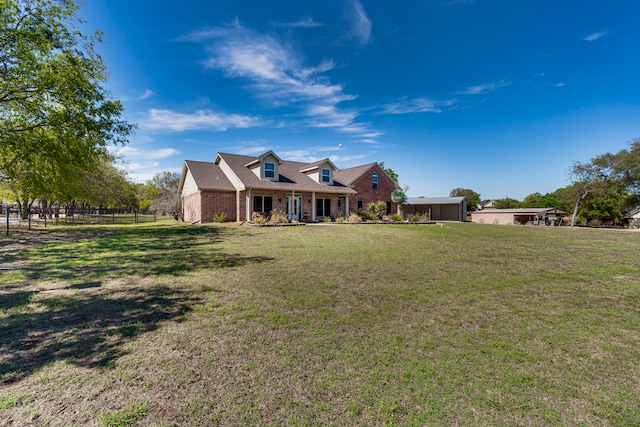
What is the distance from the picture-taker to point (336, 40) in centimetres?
1526

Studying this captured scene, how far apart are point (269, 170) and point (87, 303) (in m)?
18.3

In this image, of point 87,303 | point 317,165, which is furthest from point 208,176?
point 87,303

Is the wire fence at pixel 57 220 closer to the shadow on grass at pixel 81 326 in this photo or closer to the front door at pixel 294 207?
the front door at pixel 294 207

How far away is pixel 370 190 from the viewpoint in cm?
2853

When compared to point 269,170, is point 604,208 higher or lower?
lower

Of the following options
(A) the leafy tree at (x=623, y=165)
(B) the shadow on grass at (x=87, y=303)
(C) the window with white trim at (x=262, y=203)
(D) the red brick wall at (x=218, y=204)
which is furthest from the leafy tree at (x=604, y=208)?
(B) the shadow on grass at (x=87, y=303)

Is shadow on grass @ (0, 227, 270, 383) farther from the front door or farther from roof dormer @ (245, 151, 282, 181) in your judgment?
roof dormer @ (245, 151, 282, 181)

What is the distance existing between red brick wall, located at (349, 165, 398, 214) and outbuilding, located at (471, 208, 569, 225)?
19704 millimetres


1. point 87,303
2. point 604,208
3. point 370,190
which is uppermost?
point 370,190

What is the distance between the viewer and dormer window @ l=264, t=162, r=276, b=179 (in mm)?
21972

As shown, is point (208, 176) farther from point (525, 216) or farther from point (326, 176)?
point (525, 216)

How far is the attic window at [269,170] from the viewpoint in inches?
865

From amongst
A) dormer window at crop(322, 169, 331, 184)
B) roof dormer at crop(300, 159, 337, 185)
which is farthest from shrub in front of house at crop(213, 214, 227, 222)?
dormer window at crop(322, 169, 331, 184)

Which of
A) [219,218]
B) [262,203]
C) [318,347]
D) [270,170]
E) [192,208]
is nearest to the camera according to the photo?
[318,347]
